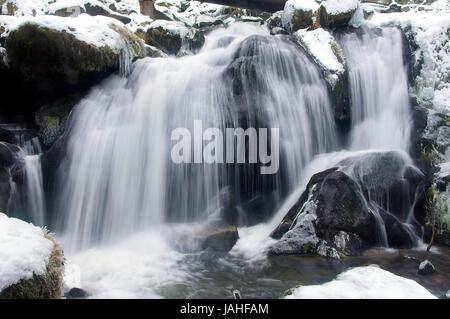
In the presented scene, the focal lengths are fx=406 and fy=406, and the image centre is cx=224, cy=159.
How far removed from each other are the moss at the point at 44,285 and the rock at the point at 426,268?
16.9 feet

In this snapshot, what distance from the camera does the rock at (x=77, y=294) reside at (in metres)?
5.10

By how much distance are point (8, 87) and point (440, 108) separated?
10876mm

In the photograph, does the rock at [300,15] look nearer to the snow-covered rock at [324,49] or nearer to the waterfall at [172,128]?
the snow-covered rock at [324,49]

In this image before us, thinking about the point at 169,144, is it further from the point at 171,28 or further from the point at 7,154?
the point at 171,28

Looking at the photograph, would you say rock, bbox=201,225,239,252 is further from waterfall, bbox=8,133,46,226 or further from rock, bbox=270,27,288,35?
rock, bbox=270,27,288,35

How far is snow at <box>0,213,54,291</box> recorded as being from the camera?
3242 mm

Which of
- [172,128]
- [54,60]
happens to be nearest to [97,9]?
[54,60]

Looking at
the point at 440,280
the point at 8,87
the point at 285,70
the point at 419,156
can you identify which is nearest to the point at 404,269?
the point at 440,280

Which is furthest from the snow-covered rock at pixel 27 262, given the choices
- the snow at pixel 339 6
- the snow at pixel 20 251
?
the snow at pixel 339 6

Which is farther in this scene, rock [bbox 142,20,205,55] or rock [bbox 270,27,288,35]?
rock [bbox 142,20,205,55]

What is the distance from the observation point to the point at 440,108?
415 inches

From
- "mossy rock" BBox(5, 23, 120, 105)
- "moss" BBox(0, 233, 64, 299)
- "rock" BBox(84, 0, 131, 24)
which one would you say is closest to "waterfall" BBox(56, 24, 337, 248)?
"mossy rock" BBox(5, 23, 120, 105)

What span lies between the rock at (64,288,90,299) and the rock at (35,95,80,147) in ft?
16.1
